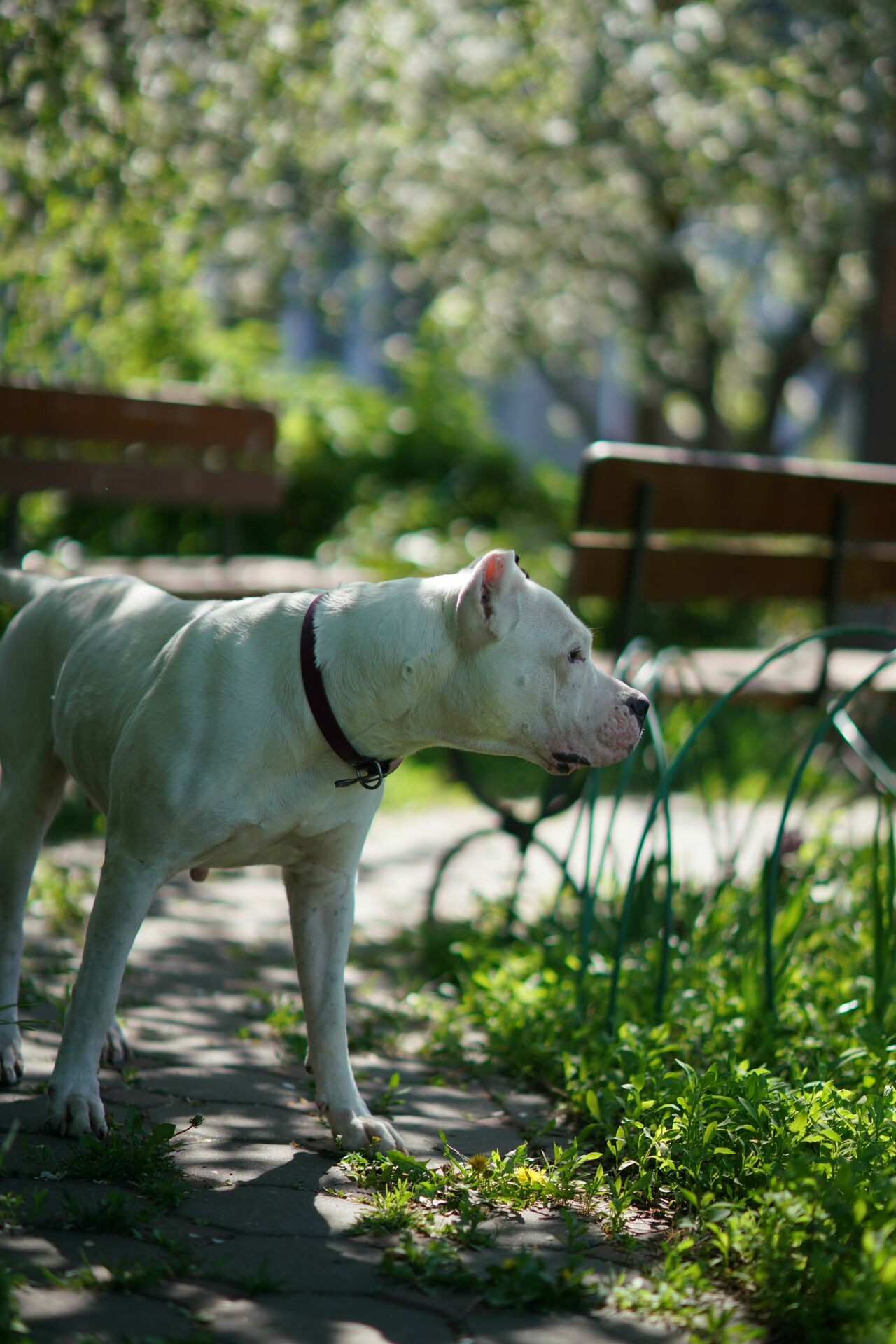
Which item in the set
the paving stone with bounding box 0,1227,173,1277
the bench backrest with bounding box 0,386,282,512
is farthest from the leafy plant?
the bench backrest with bounding box 0,386,282,512

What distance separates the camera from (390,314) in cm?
1686

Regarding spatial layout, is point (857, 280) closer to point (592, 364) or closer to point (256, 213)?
point (592, 364)

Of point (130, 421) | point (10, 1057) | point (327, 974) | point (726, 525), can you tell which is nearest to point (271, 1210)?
point (327, 974)

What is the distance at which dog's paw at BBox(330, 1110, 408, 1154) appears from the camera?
3053mm

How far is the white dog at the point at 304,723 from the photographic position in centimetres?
280

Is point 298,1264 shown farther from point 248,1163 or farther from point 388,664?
point 388,664

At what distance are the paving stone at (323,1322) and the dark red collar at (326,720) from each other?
1006mm

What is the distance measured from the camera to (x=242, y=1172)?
9.68 feet

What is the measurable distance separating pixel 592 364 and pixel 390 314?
8.58 feet

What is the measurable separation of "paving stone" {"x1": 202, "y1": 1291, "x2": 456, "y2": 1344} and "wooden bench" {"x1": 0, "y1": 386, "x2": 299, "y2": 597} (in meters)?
3.88

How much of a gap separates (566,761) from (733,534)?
2995 mm

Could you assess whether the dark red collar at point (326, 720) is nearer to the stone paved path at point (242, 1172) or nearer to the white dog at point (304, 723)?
the white dog at point (304, 723)

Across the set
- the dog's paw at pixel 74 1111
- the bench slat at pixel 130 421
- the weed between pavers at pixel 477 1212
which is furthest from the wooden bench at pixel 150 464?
the weed between pavers at pixel 477 1212

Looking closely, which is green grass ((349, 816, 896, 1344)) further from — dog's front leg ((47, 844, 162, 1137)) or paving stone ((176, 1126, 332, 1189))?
dog's front leg ((47, 844, 162, 1137))
